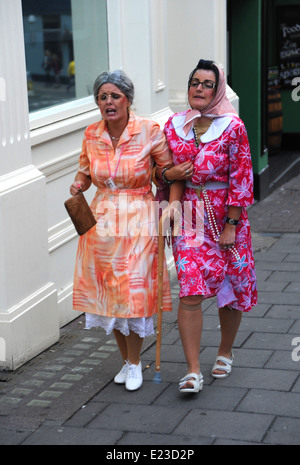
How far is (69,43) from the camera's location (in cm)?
701

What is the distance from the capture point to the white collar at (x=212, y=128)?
4426mm

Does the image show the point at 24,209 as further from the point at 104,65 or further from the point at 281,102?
the point at 281,102

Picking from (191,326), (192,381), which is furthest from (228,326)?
(192,381)

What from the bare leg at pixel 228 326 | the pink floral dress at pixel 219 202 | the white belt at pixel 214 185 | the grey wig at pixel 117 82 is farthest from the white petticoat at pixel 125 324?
the grey wig at pixel 117 82

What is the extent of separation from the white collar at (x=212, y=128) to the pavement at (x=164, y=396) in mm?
1414

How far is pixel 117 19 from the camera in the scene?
6777 millimetres

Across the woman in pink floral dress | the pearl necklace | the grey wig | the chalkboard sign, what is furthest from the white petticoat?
the chalkboard sign

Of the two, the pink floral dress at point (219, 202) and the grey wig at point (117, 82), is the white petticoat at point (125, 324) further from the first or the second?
the grey wig at point (117, 82)

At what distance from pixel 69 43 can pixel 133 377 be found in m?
3.41

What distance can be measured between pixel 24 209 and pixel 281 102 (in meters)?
9.18

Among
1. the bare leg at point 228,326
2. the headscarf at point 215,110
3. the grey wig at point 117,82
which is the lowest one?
the bare leg at point 228,326

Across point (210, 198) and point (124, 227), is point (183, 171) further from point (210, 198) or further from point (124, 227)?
point (124, 227)

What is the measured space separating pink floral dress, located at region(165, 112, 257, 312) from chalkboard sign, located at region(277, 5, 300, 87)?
9738mm
